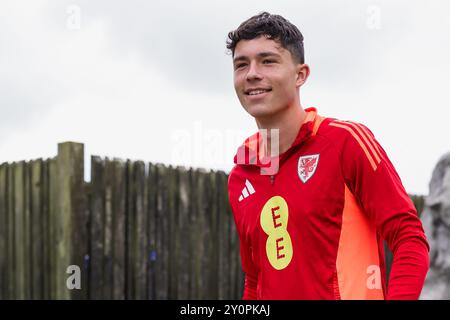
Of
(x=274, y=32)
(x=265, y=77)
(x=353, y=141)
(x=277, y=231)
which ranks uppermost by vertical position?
(x=274, y=32)

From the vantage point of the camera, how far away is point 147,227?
7.07 metres

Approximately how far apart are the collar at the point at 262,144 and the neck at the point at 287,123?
0.9 inches

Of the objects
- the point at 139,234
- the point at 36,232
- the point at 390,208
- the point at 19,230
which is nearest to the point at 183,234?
the point at 139,234

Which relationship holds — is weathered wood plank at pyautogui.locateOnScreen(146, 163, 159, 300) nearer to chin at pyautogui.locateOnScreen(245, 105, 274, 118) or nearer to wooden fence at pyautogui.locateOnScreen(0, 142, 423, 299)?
wooden fence at pyautogui.locateOnScreen(0, 142, 423, 299)

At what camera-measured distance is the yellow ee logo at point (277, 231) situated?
318 centimetres

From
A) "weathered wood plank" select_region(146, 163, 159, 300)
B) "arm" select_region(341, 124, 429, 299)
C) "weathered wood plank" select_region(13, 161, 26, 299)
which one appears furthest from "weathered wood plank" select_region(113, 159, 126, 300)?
"arm" select_region(341, 124, 429, 299)

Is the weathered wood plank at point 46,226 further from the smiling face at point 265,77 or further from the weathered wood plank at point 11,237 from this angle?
the smiling face at point 265,77

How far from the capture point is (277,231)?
10.6ft

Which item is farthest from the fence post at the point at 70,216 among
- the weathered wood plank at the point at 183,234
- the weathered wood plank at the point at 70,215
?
the weathered wood plank at the point at 183,234

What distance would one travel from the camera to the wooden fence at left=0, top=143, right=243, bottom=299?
21.8 ft

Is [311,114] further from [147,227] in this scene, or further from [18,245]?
[18,245]

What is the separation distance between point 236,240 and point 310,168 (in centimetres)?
470

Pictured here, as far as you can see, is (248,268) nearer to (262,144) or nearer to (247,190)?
(247,190)

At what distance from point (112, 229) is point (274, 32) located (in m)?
3.99
